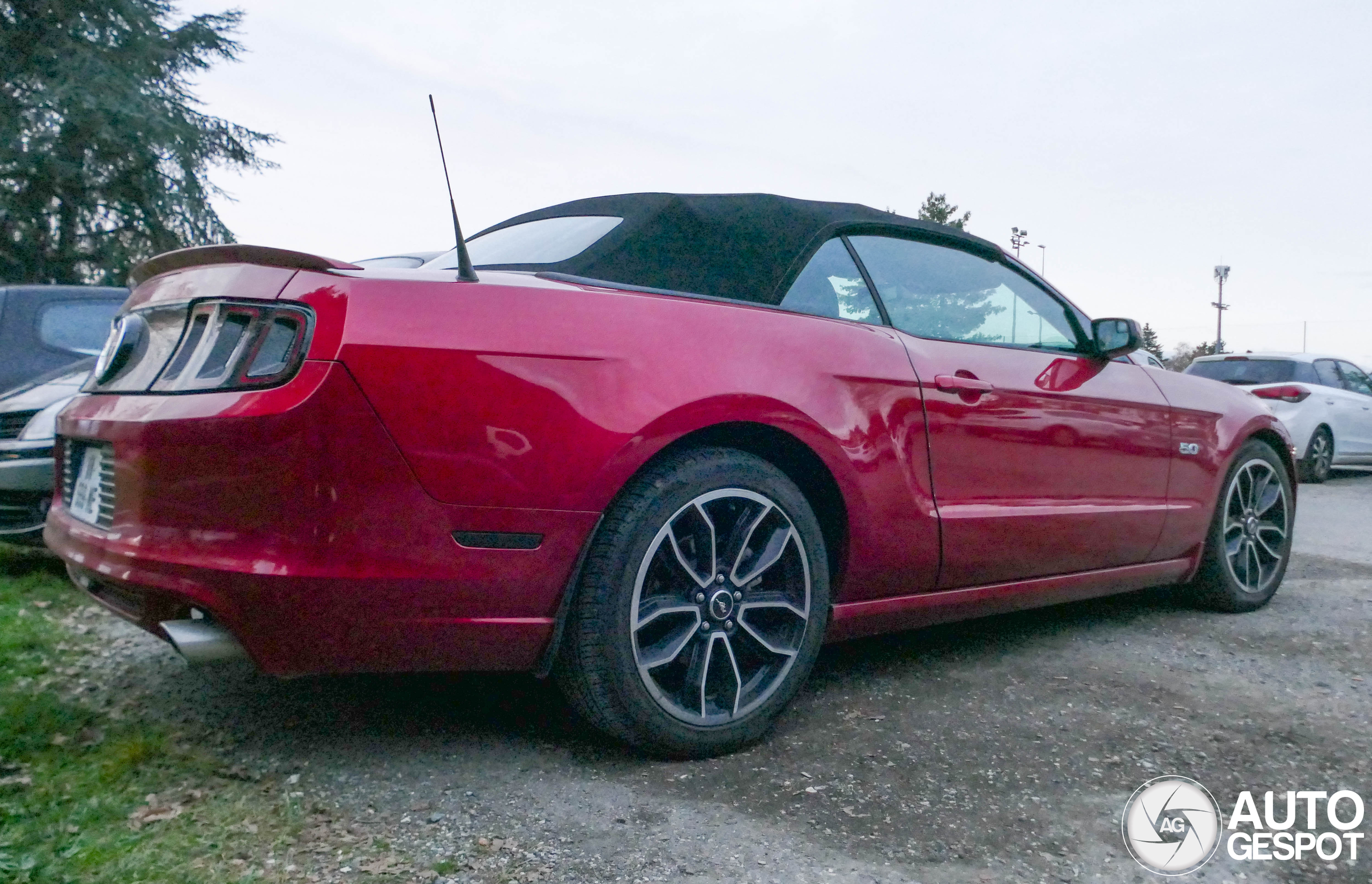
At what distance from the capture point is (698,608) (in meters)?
2.62

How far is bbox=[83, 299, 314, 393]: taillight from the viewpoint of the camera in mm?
2219

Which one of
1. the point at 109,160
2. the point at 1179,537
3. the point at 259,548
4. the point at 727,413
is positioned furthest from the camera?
the point at 109,160

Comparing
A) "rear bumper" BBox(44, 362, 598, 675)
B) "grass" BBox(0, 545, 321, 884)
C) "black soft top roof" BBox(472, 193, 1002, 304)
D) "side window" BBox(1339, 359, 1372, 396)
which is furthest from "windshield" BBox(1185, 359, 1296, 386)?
"grass" BBox(0, 545, 321, 884)

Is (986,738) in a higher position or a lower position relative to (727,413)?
lower

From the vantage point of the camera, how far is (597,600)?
243 centimetres

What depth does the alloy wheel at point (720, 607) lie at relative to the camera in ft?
8.41

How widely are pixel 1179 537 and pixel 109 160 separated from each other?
23754 millimetres

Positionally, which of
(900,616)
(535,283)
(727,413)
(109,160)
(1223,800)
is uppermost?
(109,160)

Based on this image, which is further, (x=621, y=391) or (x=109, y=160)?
(x=109, y=160)

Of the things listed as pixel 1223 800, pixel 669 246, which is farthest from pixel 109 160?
pixel 1223 800

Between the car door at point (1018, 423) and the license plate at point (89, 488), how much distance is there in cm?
210

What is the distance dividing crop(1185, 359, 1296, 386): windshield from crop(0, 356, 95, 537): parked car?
10.7 m

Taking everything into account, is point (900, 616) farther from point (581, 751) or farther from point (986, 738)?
point (581, 751)

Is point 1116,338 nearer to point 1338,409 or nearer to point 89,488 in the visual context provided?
point 89,488
